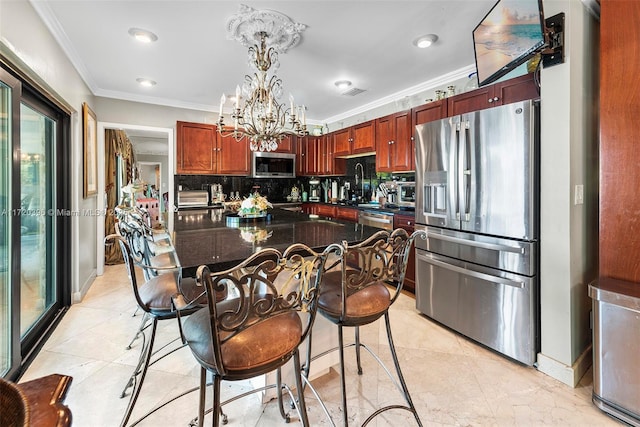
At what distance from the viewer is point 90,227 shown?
3865mm

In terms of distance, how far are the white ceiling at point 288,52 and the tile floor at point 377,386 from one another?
254 centimetres

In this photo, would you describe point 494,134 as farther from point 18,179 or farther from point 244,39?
point 18,179

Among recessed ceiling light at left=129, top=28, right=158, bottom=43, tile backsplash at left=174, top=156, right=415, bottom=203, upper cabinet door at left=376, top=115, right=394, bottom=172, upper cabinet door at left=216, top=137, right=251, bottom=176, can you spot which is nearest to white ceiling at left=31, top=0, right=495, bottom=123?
A: recessed ceiling light at left=129, top=28, right=158, bottom=43

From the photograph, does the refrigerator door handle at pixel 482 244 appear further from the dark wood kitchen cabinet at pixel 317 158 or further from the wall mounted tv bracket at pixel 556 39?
the dark wood kitchen cabinet at pixel 317 158

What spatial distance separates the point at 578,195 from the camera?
194 centimetres

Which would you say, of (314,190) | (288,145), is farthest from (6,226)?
(314,190)

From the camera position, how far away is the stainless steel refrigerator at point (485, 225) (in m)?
2.04

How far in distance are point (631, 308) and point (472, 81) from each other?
245 centimetres

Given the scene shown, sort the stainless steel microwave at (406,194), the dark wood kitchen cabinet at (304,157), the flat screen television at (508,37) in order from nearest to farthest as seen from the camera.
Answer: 1. the flat screen television at (508,37)
2. the stainless steel microwave at (406,194)
3. the dark wood kitchen cabinet at (304,157)

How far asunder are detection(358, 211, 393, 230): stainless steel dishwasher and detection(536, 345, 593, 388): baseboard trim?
1973 mm

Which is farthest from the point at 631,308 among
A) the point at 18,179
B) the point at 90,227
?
the point at 90,227

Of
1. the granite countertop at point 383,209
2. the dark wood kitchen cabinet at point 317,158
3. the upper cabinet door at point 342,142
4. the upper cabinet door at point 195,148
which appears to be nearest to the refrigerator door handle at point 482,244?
the granite countertop at point 383,209

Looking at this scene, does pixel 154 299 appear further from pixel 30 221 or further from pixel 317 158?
pixel 317 158

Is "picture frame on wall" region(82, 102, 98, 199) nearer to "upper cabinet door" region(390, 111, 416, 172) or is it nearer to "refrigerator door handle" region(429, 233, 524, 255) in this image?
"upper cabinet door" region(390, 111, 416, 172)
